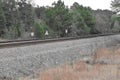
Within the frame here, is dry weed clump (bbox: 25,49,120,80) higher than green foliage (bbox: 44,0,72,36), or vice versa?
green foliage (bbox: 44,0,72,36)

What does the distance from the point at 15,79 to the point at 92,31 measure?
165ft

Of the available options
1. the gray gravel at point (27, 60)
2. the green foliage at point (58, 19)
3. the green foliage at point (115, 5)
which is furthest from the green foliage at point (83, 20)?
the gray gravel at point (27, 60)

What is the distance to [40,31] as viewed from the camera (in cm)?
3953

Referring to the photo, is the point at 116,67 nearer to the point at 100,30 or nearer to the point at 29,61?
the point at 29,61

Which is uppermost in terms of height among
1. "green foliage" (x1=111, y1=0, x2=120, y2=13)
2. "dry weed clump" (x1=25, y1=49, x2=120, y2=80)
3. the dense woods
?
"green foliage" (x1=111, y1=0, x2=120, y2=13)

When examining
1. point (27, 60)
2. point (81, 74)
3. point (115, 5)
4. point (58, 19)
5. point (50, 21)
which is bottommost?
point (81, 74)

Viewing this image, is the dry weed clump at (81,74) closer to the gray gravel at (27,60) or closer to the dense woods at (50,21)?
the gray gravel at (27,60)

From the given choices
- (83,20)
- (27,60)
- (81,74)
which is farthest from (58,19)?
(81,74)

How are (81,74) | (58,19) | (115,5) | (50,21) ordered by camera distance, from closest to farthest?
(81,74)
(58,19)
(50,21)
(115,5)

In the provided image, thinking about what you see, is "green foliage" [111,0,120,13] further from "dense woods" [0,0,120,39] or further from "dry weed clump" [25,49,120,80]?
"dry weed clump" [25,49,120,80]

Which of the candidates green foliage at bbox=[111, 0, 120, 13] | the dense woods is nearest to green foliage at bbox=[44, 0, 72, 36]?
the dense woods

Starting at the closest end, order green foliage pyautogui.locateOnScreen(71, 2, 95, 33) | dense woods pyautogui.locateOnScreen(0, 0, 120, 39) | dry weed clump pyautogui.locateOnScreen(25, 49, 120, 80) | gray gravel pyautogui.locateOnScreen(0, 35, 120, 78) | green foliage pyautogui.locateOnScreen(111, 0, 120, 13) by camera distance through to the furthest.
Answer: dry weed clump pyautogui.locateOnScreen(25, 49, 120, 80), gray gravel pyautogui.locateOnScreen(0, 35, 120, 78), dense woods pyautogui.locateOnScreen(0, 0, 120, 39), green foliage pyautogui.locateOnScreen(111, 0, 120, 13), green foliage pyautogui.locateOnScreen(71, 2, 95, 33)

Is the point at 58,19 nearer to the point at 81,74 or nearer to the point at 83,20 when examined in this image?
the point at 83,20

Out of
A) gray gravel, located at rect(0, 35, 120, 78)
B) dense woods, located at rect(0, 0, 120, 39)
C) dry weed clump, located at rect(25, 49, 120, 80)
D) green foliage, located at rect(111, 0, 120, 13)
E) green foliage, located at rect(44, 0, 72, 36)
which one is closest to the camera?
dry weed clump, located at rect(25, 49, 120, 80)
